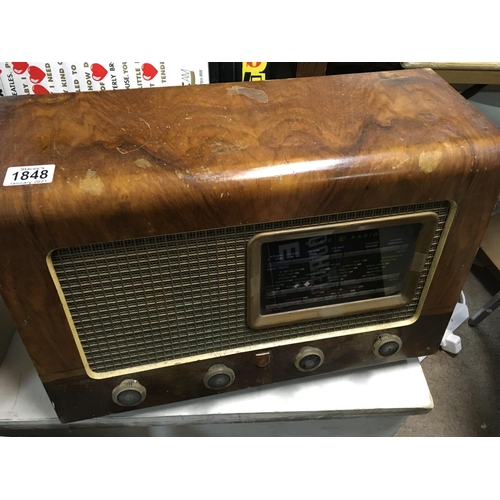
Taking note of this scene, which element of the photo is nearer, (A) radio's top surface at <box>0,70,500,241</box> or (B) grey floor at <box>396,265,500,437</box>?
(A) radio's top surface at <box>0,70,500,241</box>

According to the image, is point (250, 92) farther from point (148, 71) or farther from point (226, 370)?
point (226, 370)

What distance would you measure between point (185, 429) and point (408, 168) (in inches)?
21.1

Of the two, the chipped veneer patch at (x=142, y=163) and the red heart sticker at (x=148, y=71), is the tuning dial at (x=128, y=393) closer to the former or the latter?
the chipped veneer patch at (x=142, y=163)

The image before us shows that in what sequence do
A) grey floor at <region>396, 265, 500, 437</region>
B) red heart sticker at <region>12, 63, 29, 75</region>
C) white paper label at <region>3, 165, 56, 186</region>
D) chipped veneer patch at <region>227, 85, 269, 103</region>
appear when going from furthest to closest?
grey floor at <region>396, 265, 500, 437</region>
red heart sticker at <region>12, 63, 29, 75</region>
chipped veneer patch at <region>227, 85, 269, 103</region>
white paper label at <region>3, 165, 56, 186</region>

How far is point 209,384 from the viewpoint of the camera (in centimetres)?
68

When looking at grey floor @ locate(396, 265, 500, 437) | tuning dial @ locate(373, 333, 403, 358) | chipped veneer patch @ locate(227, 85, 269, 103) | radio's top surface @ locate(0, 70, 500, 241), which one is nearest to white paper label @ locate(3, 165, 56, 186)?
radio's top surface @ locate(0, 70, 500, 241)

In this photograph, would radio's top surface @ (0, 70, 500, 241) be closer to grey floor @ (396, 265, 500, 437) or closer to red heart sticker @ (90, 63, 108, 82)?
red heart sticker @ (90, 63, 108, 82)

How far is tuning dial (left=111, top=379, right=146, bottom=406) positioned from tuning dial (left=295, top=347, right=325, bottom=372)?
22cm

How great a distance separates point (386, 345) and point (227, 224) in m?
0.35

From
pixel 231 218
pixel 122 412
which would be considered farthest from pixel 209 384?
pixel 231 218

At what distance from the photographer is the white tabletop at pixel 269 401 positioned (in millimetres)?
718

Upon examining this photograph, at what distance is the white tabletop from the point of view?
2.36 feet

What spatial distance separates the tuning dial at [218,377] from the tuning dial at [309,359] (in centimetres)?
10

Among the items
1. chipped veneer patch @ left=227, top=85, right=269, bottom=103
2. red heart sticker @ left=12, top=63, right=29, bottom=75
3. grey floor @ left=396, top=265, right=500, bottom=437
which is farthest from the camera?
grey floor @ left=396, top=265, right=500, bottom=437
